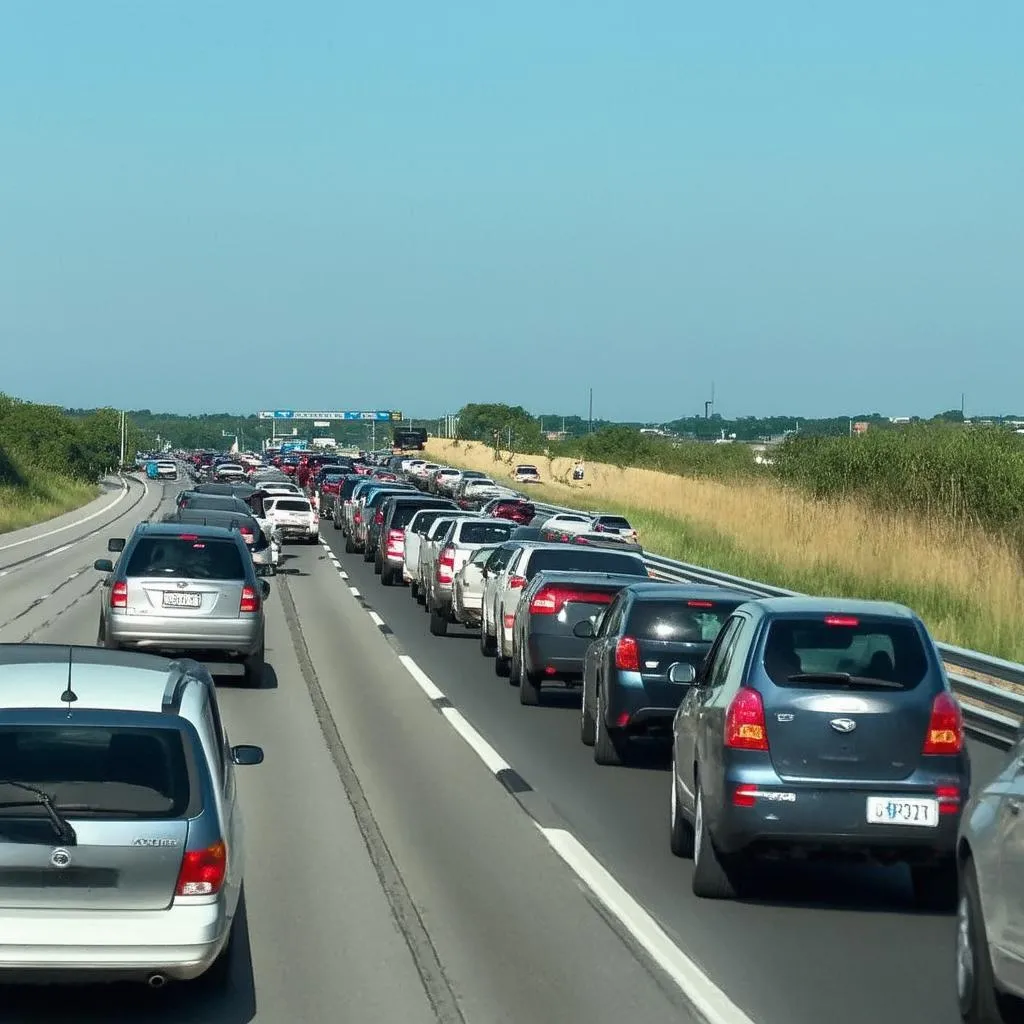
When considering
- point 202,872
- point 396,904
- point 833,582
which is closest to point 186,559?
point 396,904

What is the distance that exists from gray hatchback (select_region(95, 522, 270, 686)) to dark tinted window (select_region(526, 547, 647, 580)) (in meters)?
3.72

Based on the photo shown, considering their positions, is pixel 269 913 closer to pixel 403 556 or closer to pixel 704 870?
pixel 704 870

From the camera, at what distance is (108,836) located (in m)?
7.67

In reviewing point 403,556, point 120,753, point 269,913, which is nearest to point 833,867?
point 269,913

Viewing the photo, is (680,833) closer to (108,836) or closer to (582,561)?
(108,836)

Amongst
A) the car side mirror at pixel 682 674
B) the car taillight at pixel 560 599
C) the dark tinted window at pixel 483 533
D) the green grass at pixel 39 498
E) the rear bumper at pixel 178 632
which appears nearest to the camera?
the car side mirror at pixel 682 674

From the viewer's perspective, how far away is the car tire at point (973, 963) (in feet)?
26.2

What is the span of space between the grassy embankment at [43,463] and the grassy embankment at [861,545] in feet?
97.3

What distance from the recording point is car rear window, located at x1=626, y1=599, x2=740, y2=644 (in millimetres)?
16188

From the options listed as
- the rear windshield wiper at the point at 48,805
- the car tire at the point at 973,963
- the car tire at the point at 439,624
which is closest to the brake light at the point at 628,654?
the car tire at the point at 973,963

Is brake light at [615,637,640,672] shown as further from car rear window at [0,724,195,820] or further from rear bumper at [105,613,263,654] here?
car rear window at [0,724,195,820]

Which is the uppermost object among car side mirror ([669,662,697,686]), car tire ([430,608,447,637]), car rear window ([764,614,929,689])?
car rear window ([764,614,929,689])

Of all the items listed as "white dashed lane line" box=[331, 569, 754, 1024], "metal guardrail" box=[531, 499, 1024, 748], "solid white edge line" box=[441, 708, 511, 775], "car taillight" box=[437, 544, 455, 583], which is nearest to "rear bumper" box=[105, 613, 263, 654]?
"solid white edge line" box=[441, 708, 511, 775]

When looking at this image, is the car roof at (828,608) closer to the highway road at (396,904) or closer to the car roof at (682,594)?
the highway road at (396,904)
